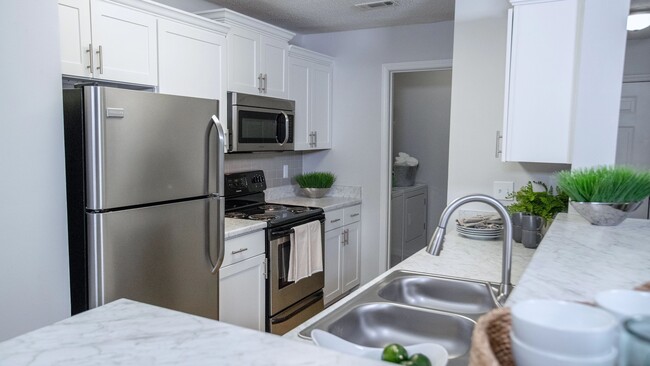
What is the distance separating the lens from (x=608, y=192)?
151cm

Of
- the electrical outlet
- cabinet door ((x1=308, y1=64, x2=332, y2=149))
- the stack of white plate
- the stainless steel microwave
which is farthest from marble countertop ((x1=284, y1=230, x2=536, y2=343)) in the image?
cabinet door ((x1=308, y1=64, x2=332, y2=149))

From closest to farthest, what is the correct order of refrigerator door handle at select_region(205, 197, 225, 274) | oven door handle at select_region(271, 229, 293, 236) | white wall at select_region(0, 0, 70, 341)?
white wall at select_region(0, 0, 70, 341) → refrigerator door handle at select_region(205, 197, 225, 274) → oven door handle at select_region(271, 229, 293, 236)

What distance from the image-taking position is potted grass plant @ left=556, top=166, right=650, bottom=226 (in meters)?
1.48

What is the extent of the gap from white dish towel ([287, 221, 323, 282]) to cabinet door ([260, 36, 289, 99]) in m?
1.10

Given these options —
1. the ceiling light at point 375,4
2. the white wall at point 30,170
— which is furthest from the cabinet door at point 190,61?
the ceiling light at point 375,4

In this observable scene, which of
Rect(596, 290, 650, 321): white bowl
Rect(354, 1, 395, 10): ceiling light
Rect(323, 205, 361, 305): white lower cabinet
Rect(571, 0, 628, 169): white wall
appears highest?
Rect(354, 1, 395, 10): ceiling light

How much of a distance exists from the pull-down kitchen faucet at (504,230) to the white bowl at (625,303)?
0.74 meters

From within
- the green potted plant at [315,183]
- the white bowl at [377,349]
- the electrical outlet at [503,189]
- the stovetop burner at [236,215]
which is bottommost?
the stovetop burner at [236,215]

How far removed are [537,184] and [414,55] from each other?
183 centimetres

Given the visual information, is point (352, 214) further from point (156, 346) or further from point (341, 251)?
point (156, 346)

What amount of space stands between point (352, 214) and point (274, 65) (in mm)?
1500

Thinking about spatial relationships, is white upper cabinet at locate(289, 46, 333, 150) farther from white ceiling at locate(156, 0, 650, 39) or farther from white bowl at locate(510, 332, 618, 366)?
white bowl at locate(510, 332, 618, 366)

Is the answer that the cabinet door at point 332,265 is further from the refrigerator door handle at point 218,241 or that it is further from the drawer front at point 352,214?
the refrigerator door handle at point 218,241

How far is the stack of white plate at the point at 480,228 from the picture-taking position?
2680 millimetres
